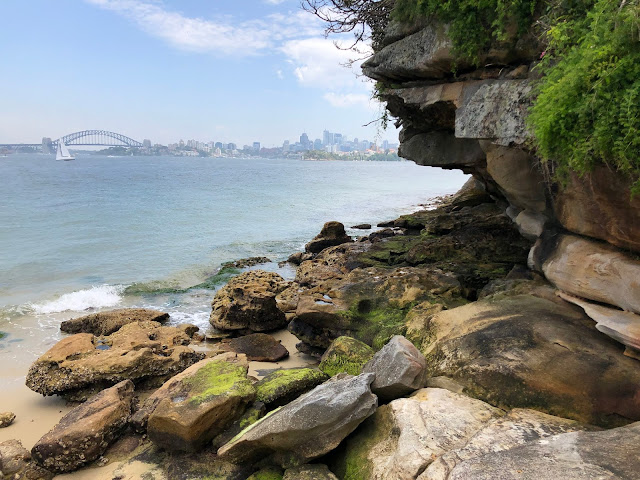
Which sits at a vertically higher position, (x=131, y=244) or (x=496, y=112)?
(x=496, y=112)

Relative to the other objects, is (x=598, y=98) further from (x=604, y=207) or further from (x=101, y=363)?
(x=101, y=363)

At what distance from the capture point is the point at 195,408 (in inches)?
248

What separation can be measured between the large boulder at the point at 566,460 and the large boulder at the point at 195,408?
318 cm

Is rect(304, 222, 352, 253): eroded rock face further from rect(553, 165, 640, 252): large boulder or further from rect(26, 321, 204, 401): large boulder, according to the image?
rect(553, 165, 640, 252): large boulder

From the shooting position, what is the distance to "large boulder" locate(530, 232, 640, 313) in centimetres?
563

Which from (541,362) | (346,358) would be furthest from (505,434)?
(346,358)

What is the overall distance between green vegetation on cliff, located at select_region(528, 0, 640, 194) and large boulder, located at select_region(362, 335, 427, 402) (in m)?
3.16

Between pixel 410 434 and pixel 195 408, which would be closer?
pixel 410 434

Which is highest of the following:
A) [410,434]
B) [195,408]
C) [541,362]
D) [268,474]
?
[541,362]

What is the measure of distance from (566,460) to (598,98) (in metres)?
3.91

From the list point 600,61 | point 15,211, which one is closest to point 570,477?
point 600,61

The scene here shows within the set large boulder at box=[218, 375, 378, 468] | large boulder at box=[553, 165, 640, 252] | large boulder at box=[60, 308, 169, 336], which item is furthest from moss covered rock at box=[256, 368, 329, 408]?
large boulder at box=[60, 308, 169, 336]

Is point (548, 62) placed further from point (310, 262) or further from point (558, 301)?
point (310, 262)

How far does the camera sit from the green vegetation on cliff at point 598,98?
4.91m
